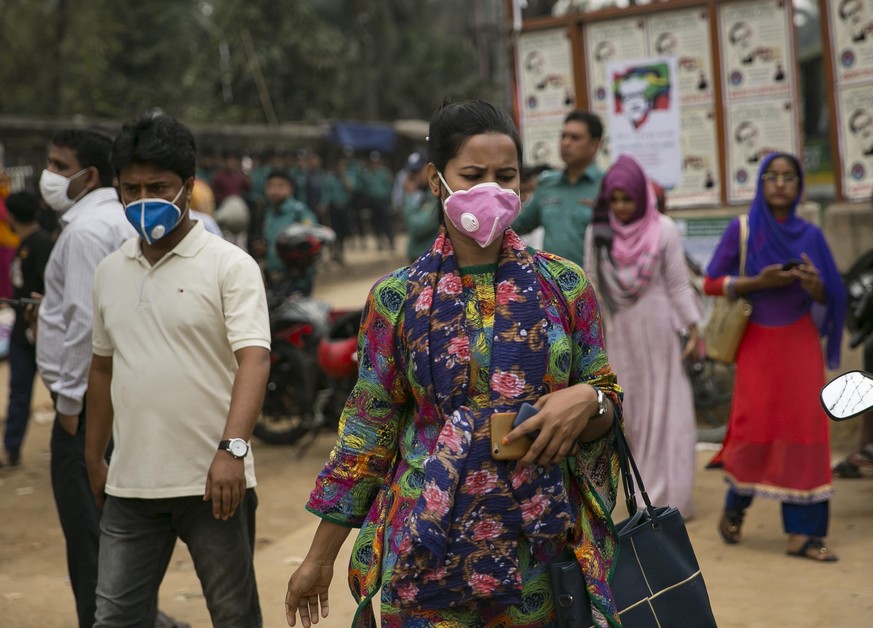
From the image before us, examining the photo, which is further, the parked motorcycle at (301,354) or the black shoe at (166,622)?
the parked motorcycle at (301,354)

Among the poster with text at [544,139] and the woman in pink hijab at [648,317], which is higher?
the poster with text at [544,139]

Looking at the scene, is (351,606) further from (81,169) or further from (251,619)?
(81,169)

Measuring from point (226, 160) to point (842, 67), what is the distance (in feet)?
41.0

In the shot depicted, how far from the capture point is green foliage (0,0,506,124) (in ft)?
73.5

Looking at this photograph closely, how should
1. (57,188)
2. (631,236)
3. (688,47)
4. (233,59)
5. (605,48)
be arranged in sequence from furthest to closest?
(233,59)
(605,48)
(688,47)
(631,236)
(57,188)

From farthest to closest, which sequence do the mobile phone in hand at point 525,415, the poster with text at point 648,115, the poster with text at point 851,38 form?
the poster with text at point 648,115 → the poster with text at point 851,38 → the mobile phone in hand at point 525,415

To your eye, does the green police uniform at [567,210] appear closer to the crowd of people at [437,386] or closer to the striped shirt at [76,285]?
the crowd of people at [437,386]

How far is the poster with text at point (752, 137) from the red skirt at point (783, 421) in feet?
10.6

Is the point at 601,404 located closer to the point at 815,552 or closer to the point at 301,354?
the point at 815,552

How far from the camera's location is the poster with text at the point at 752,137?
27.8 ft

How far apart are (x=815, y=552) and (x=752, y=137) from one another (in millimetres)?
3957

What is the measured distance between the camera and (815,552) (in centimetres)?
548

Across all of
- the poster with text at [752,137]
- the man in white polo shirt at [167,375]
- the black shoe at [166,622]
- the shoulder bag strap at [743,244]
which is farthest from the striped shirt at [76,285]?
the poster with text at [752,137]

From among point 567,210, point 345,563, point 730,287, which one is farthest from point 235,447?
point 567,210
